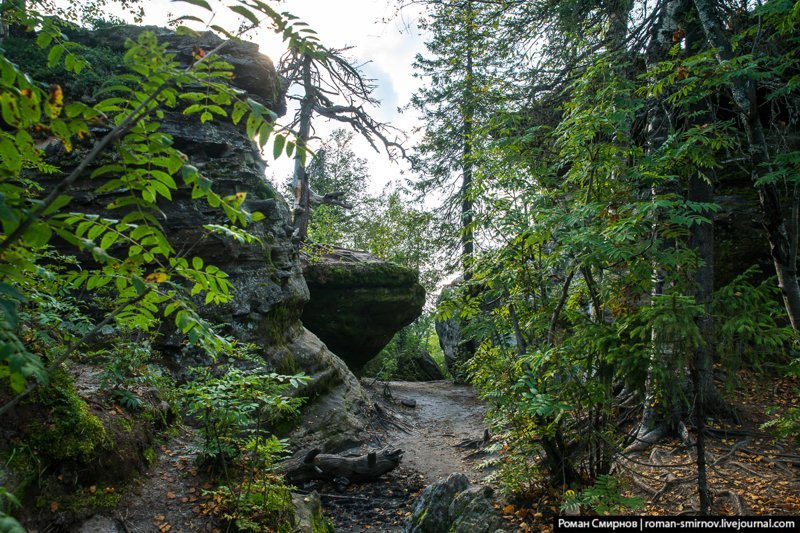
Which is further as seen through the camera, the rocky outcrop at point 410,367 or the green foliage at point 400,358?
the rocky outcrop at point 410,367

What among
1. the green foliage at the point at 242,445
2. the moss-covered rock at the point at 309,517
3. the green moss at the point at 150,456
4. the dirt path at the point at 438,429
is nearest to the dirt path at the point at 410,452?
the dirt path at the point at 438,429

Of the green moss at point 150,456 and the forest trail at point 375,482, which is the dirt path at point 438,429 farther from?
the green moss at point 150,456

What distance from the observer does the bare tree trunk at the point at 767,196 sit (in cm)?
395

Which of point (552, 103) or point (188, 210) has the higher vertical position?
point (552, 103)

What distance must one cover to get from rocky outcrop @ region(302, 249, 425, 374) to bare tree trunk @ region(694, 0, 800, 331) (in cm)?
1005

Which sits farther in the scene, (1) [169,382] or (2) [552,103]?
(2) [552,103]

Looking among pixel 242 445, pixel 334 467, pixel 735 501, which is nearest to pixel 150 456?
pixel 242 445

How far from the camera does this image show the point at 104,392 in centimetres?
452

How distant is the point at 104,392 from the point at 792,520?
661 cm

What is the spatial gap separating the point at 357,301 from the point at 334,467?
6342 millimetres

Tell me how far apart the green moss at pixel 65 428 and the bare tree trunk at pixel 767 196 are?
636cm

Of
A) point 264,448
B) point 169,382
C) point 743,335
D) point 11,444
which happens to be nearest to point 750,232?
point 743,335

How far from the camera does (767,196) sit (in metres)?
4.17

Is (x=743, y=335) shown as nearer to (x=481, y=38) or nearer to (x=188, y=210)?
(x=481, y=38)
